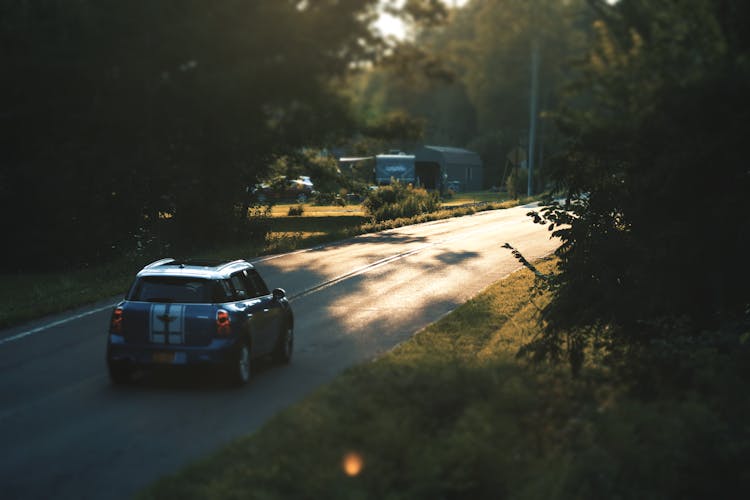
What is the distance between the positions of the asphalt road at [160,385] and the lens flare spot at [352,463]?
6.15 feet

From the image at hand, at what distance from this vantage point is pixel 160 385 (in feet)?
44.4

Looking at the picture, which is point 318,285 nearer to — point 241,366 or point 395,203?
point 241,366

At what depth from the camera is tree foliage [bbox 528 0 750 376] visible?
10.0 metres

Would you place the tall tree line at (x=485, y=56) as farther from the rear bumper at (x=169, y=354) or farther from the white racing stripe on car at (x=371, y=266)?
the white racing stripe on car at (x=371, y=266)

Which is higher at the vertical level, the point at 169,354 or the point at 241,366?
the point at 169,354

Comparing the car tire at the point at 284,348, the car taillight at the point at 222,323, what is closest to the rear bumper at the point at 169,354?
the car taillight at the point at 222,323

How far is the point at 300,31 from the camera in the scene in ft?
33.1

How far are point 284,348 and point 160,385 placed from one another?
7.75 ft

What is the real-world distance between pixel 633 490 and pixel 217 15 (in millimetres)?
6085

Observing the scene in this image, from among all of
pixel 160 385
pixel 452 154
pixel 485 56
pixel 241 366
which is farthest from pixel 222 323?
pixel 452 154

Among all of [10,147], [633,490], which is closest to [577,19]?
[633,490]

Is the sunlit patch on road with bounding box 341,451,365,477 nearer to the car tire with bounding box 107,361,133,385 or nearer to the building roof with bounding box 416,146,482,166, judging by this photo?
the car tire with bounding box 107,361,133,385

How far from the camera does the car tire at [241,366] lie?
43.5 feet

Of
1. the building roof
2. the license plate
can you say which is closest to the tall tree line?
the license plate
